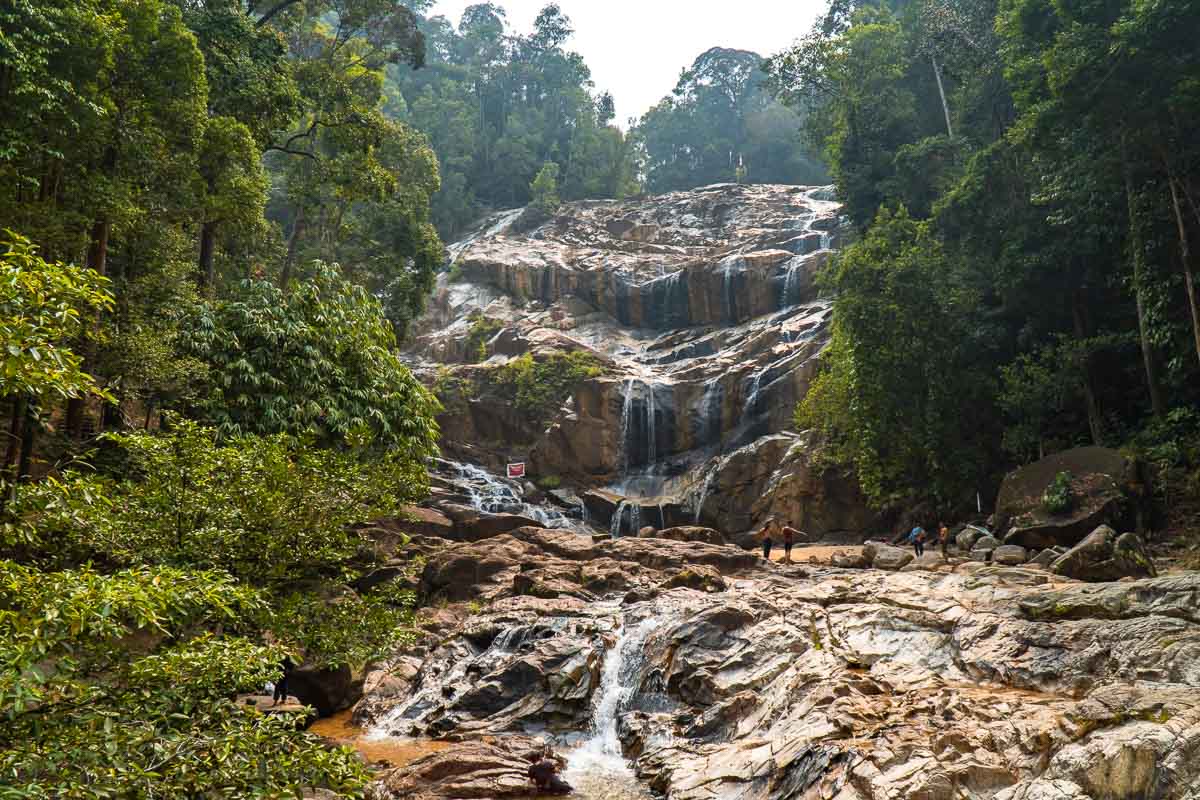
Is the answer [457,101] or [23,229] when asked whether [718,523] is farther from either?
[457,101]

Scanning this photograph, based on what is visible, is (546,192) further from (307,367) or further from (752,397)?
(307,367)

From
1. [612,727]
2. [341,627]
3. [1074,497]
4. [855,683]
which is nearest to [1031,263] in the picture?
[1074,497]

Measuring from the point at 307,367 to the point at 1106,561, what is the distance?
14.9 metres

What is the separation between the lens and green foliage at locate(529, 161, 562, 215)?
5459 centimetres

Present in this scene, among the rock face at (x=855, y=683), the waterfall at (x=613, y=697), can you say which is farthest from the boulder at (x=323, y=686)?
the waterfall at (x=613, y=697)

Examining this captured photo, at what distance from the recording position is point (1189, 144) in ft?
53.6

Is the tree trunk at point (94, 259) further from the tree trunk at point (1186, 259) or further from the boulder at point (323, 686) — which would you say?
the tree trunk at point (1186, 259)

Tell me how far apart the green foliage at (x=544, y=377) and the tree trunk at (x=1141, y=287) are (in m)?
20.8

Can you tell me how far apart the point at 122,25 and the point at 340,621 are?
35.3 ft

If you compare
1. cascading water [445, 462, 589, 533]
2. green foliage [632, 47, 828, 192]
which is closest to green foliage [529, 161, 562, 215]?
green foliage [632, 47, 828, 192]

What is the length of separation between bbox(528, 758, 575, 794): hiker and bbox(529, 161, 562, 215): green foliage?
48.7 metres

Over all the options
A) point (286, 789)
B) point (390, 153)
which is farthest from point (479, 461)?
point (286, 789)

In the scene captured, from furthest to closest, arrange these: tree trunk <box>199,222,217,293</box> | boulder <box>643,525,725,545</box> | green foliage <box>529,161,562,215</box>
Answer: green foliage <box>529,161,562,215</box> < boulder <box>643,525,725,545</box> < tree trunk <box>199,222,217,293</box>

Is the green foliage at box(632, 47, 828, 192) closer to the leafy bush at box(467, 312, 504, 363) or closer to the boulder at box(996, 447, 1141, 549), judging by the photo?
the leafy bush at box(467, 312, 504, 363)
